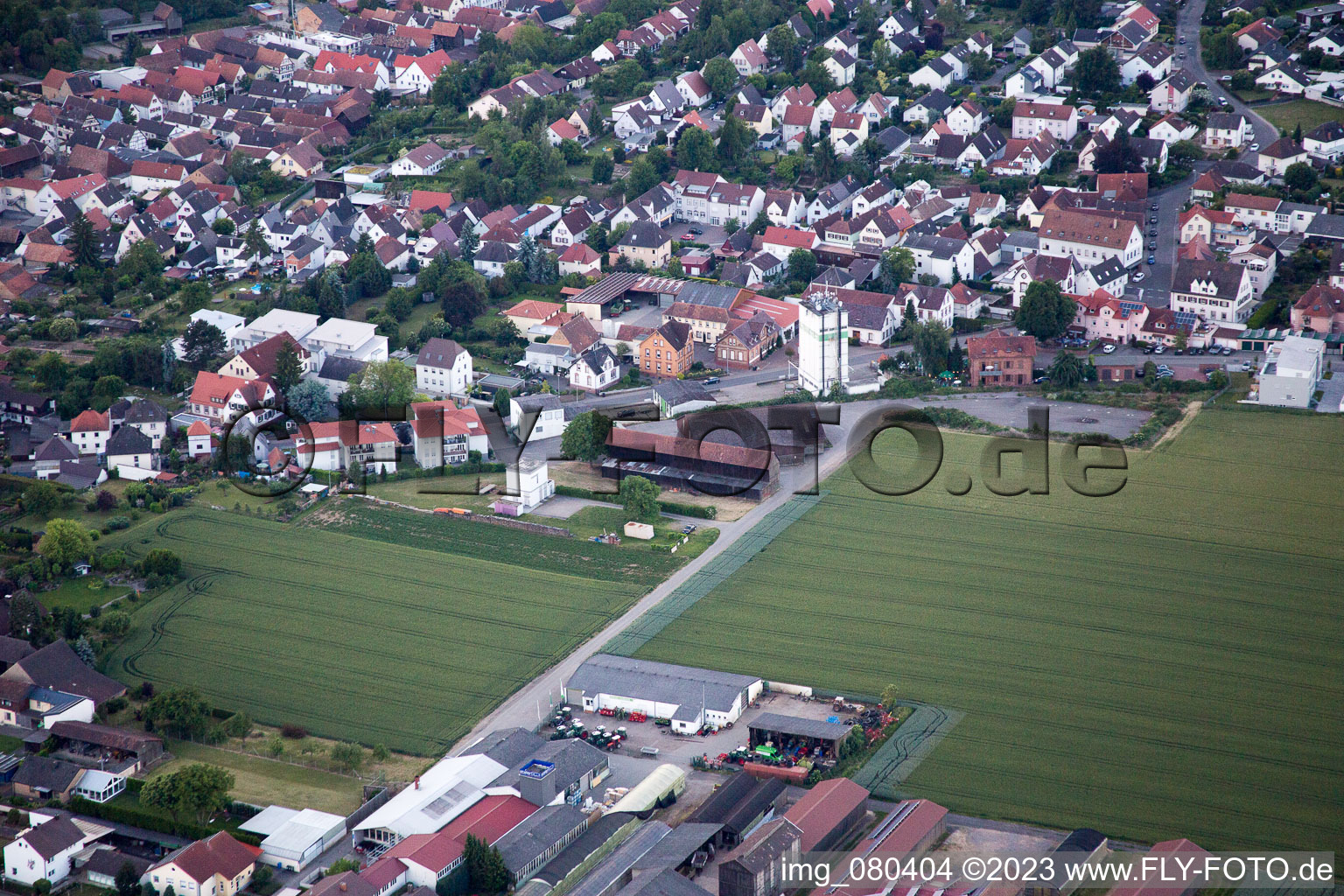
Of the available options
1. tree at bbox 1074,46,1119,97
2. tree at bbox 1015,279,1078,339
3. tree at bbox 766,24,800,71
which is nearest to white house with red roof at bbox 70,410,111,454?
tree at bbox 1015,279,1078,339

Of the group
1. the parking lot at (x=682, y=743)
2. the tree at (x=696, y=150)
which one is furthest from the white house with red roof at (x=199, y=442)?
the tree at (x=696, y=150)

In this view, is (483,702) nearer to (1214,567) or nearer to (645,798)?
(645,798)

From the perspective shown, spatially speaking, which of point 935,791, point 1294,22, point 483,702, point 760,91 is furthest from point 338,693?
point 1294,22

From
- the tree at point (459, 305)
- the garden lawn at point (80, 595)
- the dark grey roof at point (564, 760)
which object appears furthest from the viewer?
the tree at point (459, 305)

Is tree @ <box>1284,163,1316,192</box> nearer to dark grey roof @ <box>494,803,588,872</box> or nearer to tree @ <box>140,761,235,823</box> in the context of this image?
dark grey roof @ <box>494,803,588,872</box>

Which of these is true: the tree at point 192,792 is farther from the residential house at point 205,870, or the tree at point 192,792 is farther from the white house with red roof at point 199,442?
the white house with red roof at point 199,442
